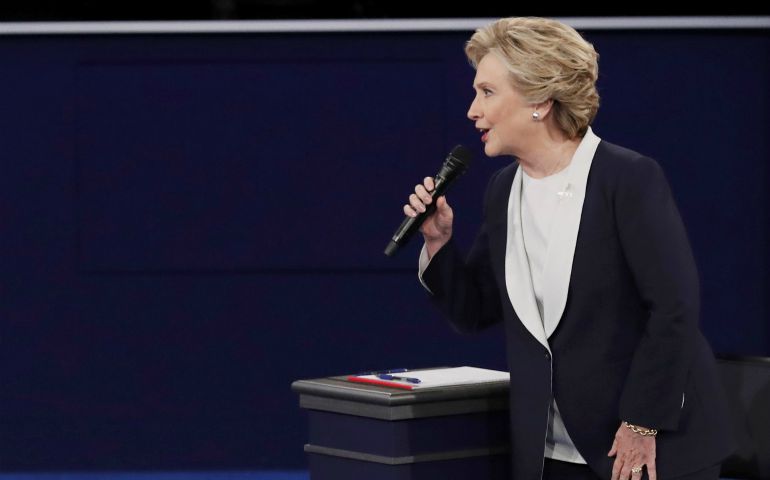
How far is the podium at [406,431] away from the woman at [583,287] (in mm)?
66

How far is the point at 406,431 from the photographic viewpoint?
1.87 metres

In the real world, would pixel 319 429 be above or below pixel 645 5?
below

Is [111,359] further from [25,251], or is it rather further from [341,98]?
[341,98]

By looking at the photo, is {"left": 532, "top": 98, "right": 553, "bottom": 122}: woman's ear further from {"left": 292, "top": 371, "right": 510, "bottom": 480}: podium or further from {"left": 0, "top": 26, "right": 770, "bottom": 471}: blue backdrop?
{"left": 0, "top": 26, "right": 770, "bottom": 471}: blue backdrop

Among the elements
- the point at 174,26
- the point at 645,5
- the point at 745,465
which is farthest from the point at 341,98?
the point at 745,465

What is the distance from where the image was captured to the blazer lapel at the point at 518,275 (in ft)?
6.43

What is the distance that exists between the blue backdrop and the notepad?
2158 millimetres

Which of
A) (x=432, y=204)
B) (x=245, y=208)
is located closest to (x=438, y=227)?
(x=432, y=204)

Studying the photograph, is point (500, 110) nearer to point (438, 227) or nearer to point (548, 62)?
point (548, 62)

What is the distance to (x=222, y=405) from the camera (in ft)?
14.3

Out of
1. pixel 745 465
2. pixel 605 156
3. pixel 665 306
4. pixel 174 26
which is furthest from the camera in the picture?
pixel 174 26

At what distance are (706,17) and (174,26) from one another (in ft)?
5.98

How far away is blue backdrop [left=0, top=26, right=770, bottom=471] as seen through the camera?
428 cm

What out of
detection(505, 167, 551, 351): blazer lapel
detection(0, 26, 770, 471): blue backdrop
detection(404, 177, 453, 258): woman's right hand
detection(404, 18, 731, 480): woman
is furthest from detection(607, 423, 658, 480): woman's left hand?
detection(0, 26, 770, 471): blue backdrop
